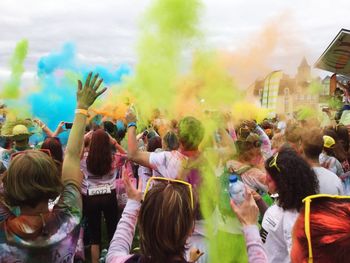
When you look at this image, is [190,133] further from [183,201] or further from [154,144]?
[154,144]

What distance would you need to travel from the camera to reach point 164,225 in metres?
1.72

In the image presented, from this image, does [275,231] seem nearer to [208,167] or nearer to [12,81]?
[208,167]

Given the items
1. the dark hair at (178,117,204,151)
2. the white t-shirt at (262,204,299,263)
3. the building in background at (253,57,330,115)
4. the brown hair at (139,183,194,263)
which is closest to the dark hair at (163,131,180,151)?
the dark hair at (178,117,204,151)

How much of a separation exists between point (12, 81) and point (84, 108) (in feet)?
34.7

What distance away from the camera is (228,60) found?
381 centimetres

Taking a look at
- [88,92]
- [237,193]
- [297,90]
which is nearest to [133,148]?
[88,92]

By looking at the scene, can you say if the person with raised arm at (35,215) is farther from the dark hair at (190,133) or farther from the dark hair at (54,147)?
the dark hair at (54,147)

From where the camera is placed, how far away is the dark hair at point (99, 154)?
17.0 ft

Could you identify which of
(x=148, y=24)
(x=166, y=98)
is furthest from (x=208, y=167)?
(x=148, y=24)

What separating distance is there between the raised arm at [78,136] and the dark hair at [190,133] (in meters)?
1.13

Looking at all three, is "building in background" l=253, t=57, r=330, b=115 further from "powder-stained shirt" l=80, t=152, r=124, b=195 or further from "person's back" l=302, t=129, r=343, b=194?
"powder-stained shirt" l=80, t=152, r=124, b=195

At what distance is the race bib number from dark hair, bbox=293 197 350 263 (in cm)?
403

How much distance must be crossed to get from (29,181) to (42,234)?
26 cm

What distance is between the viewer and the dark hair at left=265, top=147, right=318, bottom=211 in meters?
2.64
